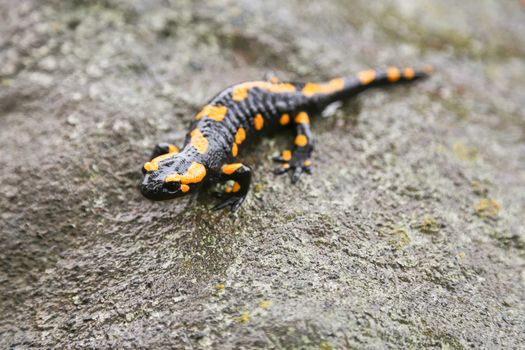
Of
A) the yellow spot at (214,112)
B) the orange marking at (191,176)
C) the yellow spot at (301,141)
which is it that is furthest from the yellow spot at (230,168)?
the yellow spot at (301,141)

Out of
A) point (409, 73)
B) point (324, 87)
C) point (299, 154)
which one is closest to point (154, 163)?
point (299, 154)

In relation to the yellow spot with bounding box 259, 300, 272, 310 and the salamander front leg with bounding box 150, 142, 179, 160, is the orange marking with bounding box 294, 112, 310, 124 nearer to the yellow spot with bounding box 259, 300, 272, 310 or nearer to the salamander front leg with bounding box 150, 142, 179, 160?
the salamander front leg with bounding box 150, 142, 179, 160

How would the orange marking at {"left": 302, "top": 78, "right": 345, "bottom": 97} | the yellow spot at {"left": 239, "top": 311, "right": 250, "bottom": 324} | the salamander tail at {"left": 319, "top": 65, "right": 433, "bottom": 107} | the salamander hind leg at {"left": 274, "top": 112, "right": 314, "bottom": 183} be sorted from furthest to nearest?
the salamander tail at {"left": 319, "top": 65, "right": 433, "bottom": 107}, the orange marking at {"left": 302, "top": 78, "right": 345, "bottom": 97}, the salamander hind leg at {"left": 274, "top": 112, "right": 314, "bottom": 183}, the yellow spot at {"left": 239, "top": 311, "right": 250, "bottom": 324}

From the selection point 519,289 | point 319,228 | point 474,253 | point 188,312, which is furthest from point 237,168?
point 519,289

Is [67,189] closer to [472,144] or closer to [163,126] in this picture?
Answer: [163,126]

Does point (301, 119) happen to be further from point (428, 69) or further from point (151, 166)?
point (428, 69)

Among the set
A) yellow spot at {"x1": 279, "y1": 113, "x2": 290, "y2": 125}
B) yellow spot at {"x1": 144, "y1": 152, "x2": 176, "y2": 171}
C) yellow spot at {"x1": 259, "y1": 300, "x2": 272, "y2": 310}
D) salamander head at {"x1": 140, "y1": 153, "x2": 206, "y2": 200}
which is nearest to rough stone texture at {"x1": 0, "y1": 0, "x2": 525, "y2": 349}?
yellow spot at {"x1": 259, "y1": 300, "x2": 272, "y2": 310}

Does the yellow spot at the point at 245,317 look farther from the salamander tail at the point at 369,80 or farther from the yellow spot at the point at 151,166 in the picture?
the salamander tail at the point at 369,80
